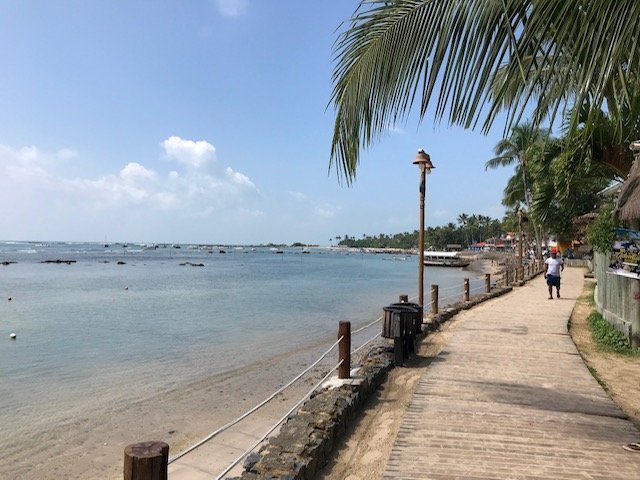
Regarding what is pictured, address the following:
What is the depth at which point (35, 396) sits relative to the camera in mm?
8492

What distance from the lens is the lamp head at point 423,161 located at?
984 cm

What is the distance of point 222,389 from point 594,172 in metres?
7.53

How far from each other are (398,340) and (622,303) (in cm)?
443

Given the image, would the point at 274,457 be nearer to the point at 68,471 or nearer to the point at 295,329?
the point at 68,471

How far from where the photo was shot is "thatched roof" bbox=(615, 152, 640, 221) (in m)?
5.46

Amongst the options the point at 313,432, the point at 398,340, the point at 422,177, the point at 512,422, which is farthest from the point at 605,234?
the point at 313,432

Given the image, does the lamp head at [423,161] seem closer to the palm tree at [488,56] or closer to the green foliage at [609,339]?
the green foliage at [609,339]

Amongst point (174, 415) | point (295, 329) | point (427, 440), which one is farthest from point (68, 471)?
point (295, 329)

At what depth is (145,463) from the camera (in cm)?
212

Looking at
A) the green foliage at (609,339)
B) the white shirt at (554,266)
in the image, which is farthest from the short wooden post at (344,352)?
the white shirt at (554,266)

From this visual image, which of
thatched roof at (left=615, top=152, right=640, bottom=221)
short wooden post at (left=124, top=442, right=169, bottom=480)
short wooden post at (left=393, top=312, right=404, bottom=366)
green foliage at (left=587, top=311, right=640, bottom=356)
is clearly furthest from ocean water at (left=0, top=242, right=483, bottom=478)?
thatched roof at (left=615, top=152, right=640, bottom=221)

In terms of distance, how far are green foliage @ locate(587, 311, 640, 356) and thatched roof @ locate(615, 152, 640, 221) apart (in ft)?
9.69

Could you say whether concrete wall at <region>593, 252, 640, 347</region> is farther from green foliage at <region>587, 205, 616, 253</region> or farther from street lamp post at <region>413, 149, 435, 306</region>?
street lamp post at <region>413, 149, 435, 306</region>

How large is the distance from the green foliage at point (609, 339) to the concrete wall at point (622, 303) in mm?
95
